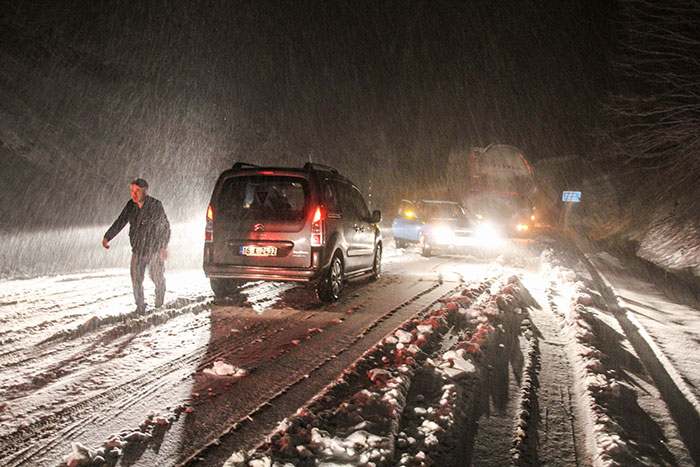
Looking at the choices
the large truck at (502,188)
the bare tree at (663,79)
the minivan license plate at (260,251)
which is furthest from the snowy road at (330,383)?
the large truck at (502,188)

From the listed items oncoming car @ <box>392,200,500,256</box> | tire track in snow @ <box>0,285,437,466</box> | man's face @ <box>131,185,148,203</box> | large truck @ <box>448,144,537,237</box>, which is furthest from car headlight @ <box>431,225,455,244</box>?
tire track in snow @ <box>0,285,437,466</box>

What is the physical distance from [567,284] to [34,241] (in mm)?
11708

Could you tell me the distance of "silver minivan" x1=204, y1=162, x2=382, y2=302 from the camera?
675cm

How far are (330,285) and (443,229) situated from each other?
8.11 m

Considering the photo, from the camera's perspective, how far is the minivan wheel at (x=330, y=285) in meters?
7.12

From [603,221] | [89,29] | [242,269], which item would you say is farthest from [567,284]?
[603,221]

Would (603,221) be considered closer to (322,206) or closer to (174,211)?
(174,211)

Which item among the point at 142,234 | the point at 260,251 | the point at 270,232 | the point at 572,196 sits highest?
the point at 572,196

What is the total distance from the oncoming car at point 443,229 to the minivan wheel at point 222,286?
850cm

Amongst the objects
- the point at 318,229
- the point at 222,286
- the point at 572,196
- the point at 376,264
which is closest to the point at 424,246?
the point at 376,264

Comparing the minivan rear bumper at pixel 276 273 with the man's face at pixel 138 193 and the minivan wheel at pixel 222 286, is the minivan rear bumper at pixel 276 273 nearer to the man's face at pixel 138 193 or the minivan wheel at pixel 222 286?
the minivan wheel at pixel 222 286

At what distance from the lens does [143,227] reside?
20.3 feet

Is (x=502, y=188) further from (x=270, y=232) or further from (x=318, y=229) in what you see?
(x=270, y=232)

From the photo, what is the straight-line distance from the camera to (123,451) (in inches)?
112
